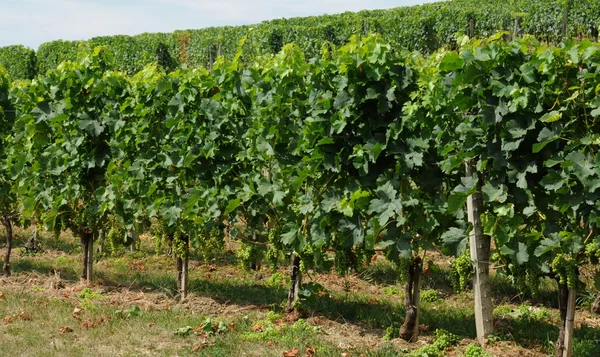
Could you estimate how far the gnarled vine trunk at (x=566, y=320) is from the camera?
5.95 metres

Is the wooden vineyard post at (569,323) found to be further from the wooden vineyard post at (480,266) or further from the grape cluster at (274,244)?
the grape cluster at (274,244)

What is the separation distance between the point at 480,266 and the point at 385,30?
27.4 m

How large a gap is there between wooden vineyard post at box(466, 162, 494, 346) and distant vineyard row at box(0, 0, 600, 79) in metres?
20.5

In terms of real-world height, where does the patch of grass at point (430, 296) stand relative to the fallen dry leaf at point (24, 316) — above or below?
above

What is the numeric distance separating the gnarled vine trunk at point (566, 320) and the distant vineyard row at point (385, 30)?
A: 2097 centimetres

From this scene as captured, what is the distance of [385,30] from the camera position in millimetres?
32844

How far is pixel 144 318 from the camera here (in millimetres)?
7746

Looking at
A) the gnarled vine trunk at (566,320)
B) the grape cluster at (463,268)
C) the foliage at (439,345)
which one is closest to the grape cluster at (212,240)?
the foliage at (439,345)

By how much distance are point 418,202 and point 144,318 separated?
11.0ft

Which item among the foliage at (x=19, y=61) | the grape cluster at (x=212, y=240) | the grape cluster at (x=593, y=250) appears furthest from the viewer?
the foliage at (x=19, y=61)

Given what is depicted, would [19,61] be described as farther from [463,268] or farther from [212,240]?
[463,268]

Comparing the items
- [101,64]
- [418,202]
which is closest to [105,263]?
[101,64]

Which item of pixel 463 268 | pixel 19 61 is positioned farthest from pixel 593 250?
pixel 19 61

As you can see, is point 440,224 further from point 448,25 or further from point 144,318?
→ point 448,25
